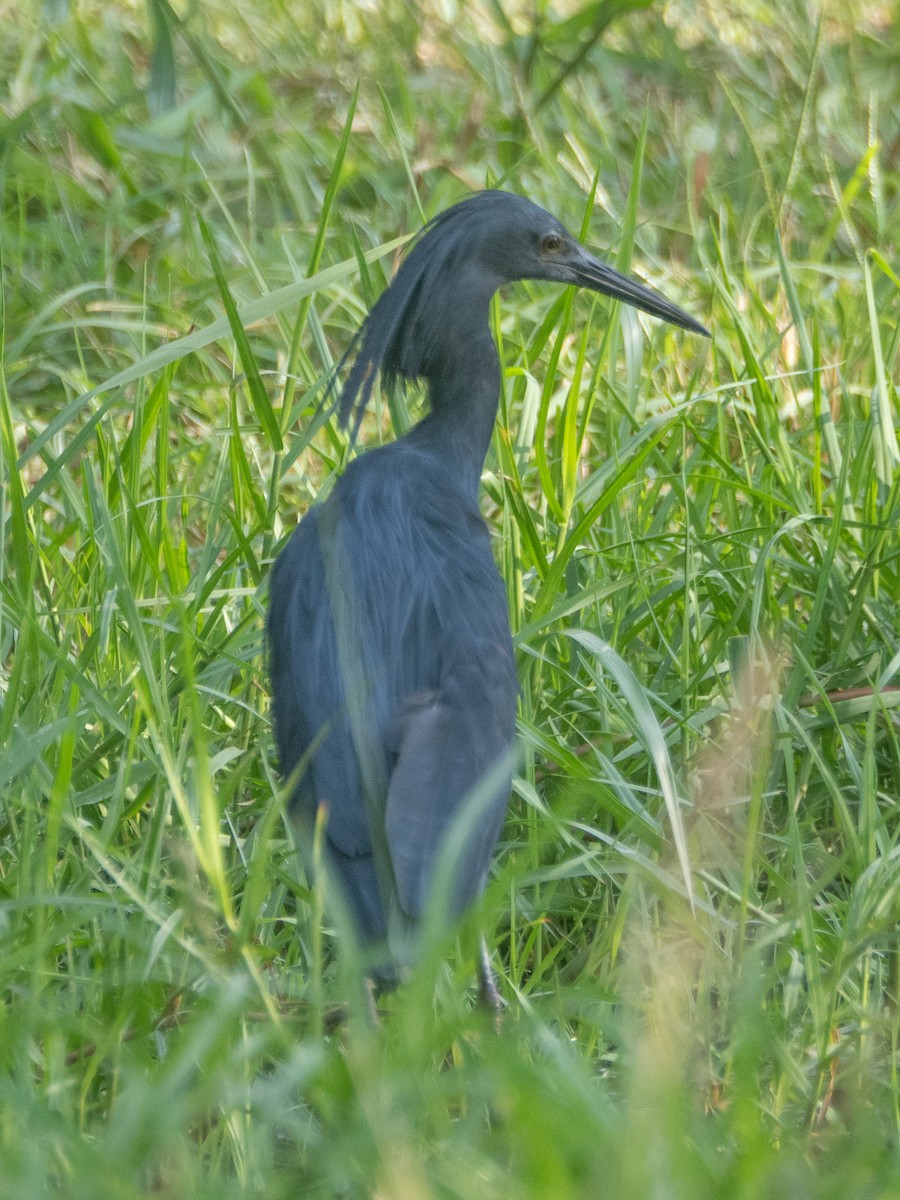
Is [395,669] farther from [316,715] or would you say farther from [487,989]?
[487,989]

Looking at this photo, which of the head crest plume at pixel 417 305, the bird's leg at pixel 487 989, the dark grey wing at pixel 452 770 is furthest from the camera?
the head crest plume at pixel 417 305

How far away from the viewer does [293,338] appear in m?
2.62

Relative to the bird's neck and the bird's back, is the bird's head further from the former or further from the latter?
the bird's back

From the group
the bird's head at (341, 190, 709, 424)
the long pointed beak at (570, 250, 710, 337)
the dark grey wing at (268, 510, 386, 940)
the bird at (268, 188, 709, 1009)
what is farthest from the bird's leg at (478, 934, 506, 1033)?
the long pointed beak at (570, 250, 710, 337)

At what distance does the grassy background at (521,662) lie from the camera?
4.77ft

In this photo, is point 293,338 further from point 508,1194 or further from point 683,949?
point 508,1194

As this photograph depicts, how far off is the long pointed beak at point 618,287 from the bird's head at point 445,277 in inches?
2.0

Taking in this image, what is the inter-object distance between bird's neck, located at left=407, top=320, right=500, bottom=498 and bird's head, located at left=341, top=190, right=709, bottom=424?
0.12 feet

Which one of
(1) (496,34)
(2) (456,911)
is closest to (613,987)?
(2) (456,911)

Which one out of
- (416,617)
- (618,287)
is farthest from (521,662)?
(618,287)

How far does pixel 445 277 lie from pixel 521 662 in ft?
2.20

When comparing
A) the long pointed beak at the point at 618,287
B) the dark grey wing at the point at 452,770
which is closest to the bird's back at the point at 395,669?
the dark grey wing at the point at 452,770

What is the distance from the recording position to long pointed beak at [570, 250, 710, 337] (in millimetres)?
2705

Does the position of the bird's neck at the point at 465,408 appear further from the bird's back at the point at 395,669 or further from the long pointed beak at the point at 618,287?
the long pointed beak at the point at 618,287
